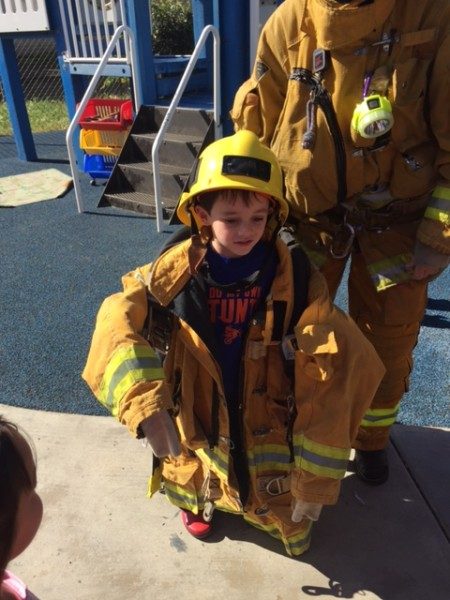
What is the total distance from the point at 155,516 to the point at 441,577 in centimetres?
109

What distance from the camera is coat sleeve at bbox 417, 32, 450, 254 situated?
5.69 ft

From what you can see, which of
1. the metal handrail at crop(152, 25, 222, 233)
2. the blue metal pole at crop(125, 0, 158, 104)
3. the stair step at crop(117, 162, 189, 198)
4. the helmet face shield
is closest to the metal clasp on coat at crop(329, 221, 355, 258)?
the helmet face shield

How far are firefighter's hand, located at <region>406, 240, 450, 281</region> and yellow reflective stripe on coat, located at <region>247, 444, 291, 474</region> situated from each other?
80 centimetres

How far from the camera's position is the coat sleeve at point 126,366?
1.60 meters

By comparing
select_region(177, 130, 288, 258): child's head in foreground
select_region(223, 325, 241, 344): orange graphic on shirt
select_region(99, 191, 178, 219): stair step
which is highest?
select_region(177, 130, 288, 258): child's head in foreground

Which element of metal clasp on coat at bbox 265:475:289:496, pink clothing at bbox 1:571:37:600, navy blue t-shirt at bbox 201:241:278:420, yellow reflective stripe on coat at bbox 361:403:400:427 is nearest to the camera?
pink clothing at bbox 1:571:37:600

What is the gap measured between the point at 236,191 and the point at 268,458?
38.7 inches

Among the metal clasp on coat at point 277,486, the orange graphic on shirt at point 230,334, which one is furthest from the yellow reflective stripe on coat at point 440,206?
the metal clasp on coat at point 277,486

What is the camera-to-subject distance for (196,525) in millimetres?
2109

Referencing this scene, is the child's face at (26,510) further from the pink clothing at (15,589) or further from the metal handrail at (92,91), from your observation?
the metal handrail at (92,91)

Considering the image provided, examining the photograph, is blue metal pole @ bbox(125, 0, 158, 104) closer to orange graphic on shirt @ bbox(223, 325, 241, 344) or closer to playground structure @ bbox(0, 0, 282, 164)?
playground structure @ bbox(0, 0, 282, 164)

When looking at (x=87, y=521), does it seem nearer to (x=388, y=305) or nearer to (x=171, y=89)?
(x=388, y=305)

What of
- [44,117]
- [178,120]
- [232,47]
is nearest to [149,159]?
[178,120]

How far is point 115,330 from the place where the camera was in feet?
5.49
